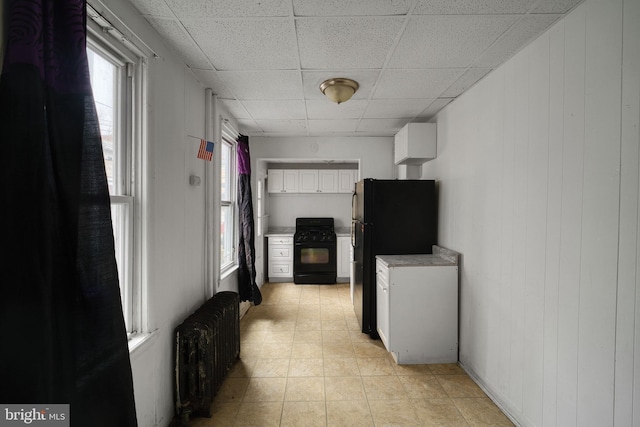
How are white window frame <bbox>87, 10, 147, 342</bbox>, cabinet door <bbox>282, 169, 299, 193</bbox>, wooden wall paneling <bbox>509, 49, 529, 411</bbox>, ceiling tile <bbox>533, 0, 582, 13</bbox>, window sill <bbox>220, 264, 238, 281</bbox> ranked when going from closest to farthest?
ceiling tile <bbox>533, 0, 582, 13</bbox> < white window frame <bbox>87, 10, 147, 342</bbox> < wooden wall paneling <bbox>509, 49, 529, 411</bbox> < window sill <bbox>220, 264, 238, 281</bbox> < cabinet door <bbox>282, 169, 299, 193</bbox>

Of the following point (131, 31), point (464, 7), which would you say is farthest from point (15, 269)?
point (464, 7)

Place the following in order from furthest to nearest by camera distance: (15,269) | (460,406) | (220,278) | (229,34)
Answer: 1. (220,278)
2. (460,406)
3. (229,34)
4. (15,269)

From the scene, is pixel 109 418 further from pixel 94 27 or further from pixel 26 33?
pixel 94 27

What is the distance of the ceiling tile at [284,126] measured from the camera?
11.3 ft

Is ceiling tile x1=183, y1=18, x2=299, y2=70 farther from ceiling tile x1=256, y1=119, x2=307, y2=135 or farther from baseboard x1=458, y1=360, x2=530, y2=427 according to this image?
baseboard x1=458, y1=360, x2=530, y2=427

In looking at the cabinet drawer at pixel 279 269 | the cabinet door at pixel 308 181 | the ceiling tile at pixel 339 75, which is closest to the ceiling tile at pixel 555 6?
the ceiling tile at pixel 339 75

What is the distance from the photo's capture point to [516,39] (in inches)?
64.8

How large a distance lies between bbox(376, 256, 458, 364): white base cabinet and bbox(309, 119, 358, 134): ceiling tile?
1.90 meters

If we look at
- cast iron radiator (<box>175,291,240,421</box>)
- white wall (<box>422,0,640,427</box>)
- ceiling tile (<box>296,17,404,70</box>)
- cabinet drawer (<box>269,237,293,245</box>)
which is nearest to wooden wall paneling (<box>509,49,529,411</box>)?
white wall (<box>422,0,640,427</box>)

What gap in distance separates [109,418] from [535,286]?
2230 mm

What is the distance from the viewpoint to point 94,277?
992mm

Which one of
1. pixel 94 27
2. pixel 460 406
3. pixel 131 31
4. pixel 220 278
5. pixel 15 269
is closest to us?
pixel 15 269

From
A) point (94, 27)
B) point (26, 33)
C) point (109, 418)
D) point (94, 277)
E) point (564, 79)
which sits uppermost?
point (94, 27)

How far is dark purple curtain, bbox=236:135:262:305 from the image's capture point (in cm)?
334
